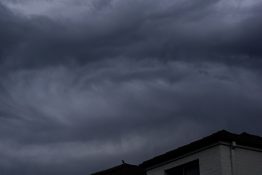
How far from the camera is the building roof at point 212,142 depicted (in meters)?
25.4

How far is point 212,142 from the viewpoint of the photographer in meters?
25.6

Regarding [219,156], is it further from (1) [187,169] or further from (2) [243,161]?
(1) [187,169]

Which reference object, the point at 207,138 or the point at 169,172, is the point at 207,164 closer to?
the point at 207,138

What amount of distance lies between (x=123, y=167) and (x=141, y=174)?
4.65ft

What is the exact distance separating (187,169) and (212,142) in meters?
2.44

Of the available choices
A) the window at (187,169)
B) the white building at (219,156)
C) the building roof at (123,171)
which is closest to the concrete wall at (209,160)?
the white building at (219,156)

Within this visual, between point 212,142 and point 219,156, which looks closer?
point 219,156

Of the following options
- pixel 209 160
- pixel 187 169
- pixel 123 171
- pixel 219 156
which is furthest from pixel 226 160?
pixel 123 171

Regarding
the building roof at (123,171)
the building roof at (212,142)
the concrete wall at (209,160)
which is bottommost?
the concrete wall at (209,160)

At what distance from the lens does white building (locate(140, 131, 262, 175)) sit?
2531 cm

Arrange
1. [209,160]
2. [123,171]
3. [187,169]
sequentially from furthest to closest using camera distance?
[123,171], [187,169], [209,160]

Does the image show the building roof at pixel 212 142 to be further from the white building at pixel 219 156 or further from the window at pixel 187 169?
the window at pixel 187 169

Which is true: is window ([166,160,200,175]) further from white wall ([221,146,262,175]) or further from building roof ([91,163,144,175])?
building roof ([91,163,144,175])

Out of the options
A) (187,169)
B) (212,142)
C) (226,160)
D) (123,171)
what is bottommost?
(226,160)
